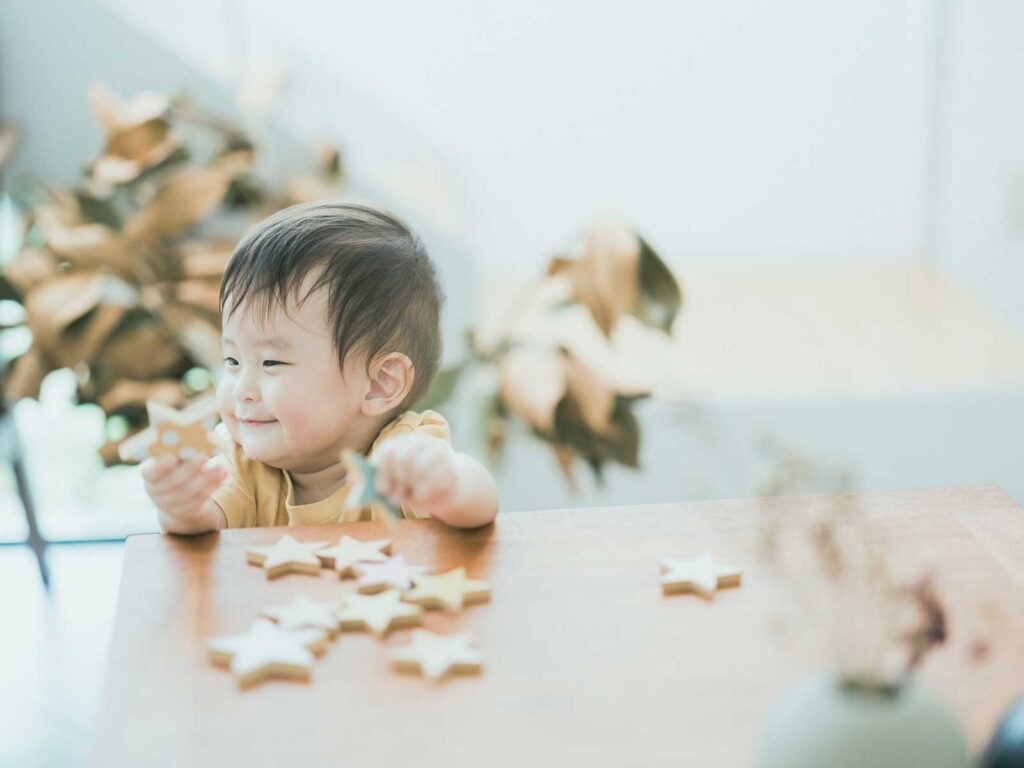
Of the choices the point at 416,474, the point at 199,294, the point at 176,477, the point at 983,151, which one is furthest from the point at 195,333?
the point at 983,151

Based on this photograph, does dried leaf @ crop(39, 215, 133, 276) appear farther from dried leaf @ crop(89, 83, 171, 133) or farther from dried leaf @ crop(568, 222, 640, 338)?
dried leaf @ crop(568, 222, 640, 338)

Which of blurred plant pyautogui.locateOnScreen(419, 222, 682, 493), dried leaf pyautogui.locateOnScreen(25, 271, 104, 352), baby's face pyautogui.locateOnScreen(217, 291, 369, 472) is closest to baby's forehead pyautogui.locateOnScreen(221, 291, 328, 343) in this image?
baby's face pyautogui.locateOnScreen(217, 291, 369, 472)

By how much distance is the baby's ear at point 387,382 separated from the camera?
1.40 meters

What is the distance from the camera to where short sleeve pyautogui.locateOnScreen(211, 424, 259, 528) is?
140 cm

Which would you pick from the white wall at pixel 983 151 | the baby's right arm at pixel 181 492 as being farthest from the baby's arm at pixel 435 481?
the white wall at pixel 983 151

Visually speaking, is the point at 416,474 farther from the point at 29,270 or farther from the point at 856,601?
the point at 29,270

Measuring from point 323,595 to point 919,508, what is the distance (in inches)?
22.2

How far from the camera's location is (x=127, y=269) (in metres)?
2.74

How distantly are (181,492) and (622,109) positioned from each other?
203cm

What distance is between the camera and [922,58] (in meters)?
2.99

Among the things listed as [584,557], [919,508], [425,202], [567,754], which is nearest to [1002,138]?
[425,202]

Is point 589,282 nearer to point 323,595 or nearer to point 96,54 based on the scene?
point 96,54

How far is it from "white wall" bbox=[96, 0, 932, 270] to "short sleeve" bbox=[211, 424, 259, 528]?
65.8 inches

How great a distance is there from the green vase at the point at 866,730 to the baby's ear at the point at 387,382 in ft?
2.49
